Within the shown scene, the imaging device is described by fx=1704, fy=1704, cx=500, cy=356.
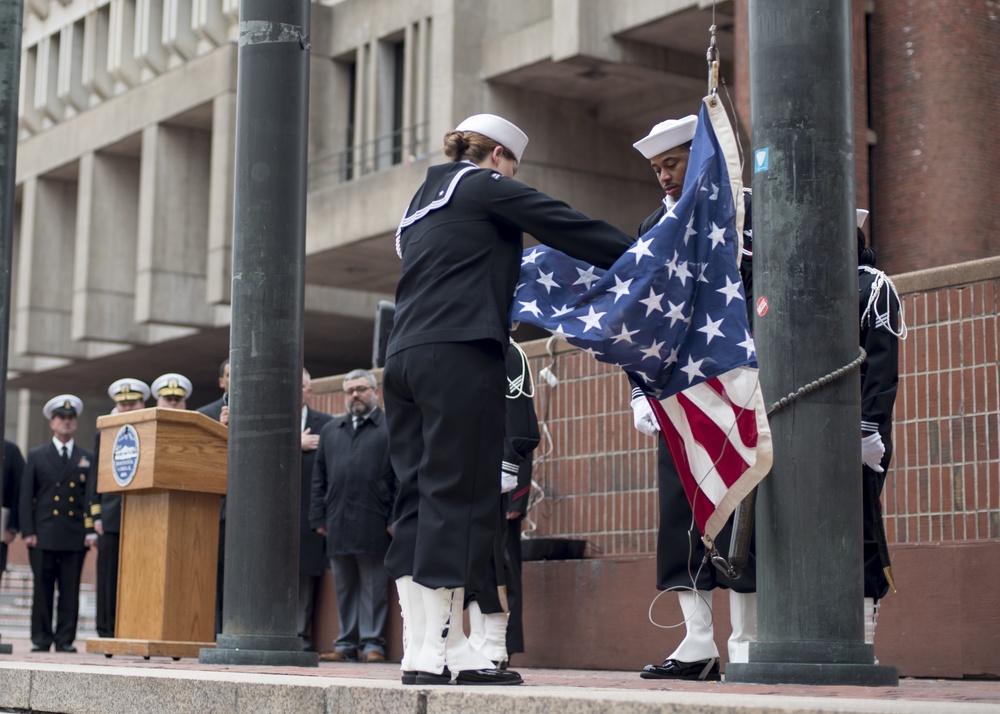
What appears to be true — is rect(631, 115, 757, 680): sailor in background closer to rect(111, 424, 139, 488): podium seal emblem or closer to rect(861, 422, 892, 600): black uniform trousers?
rect(861, 422, 892, 600): black uniform trousers

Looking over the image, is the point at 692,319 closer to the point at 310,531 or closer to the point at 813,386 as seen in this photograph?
the point at 813,386

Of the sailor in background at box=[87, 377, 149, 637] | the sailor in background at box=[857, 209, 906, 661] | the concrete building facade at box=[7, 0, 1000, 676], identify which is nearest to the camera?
the sailor in background at box=[857, 209, 906, 661]

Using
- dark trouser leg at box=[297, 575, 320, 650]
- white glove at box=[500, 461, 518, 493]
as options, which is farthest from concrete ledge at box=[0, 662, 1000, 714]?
dark trouser leg at box=[297, 575, 320, 650]

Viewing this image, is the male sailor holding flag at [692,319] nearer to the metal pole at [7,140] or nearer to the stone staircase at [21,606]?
the metal pole at [7,140]

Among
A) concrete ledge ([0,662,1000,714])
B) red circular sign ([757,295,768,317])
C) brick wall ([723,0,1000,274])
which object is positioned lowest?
concrete ledge ([0,662,1000,714])

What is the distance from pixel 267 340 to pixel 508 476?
5.31 ft

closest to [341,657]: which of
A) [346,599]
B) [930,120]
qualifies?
[346,599]

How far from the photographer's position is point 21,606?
2525 cm

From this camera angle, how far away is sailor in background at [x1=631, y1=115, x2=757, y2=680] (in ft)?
23.2

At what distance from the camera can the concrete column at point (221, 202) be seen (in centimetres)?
3097

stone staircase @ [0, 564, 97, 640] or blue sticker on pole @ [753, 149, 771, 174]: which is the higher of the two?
blue sticker on pole @ [753, 149, 771, 174]

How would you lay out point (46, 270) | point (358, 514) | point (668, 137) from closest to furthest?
point (668, 137)
point (358, 514)
point (46, 270)

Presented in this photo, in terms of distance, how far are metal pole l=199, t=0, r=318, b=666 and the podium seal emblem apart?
1.78 meters

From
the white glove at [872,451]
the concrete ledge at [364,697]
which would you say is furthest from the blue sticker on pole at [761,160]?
the concrete ledge at [364,697]
